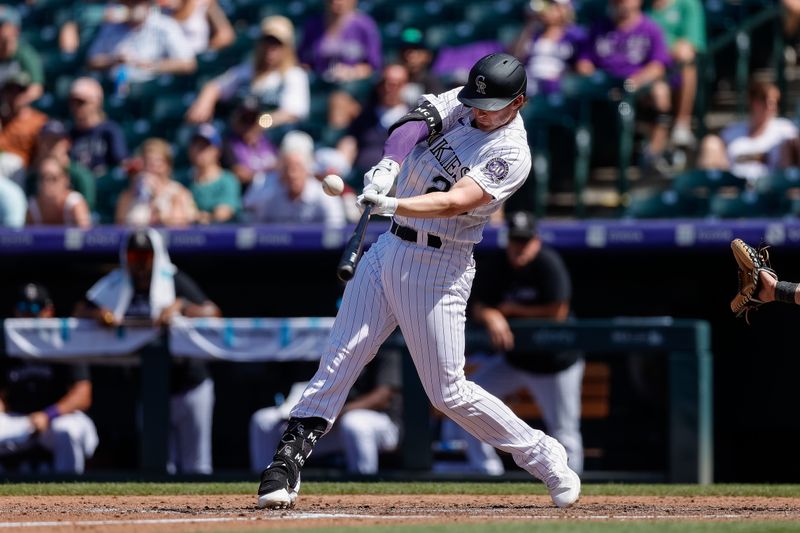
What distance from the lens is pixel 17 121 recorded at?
9.96m

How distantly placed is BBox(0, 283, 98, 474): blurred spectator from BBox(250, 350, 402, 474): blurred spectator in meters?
0.93

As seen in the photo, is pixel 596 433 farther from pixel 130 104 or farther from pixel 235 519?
pixel 130 104

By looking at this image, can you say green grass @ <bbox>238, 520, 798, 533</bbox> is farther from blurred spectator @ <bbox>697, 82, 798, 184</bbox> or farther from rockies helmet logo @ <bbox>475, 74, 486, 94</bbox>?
blurred spectator @ <bbox>697, 82, 798, 184</bbox>

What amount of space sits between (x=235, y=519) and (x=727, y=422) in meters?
3.93

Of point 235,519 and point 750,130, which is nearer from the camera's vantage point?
point 235,519

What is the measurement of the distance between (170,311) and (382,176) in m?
3.11

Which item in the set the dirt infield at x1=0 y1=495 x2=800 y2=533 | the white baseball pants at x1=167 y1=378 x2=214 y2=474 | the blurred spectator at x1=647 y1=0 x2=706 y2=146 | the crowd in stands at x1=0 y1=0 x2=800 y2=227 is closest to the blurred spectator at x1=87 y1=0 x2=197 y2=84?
the crowd in stands at x1=0 y1=0 x2=800 y2=227

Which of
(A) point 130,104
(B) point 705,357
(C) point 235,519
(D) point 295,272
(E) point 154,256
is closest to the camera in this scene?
(C) point 235,519

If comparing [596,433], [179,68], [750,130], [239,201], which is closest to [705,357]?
[596,433]

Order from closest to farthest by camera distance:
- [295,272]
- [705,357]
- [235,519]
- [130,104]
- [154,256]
A: 1. [235,519]
2. [705,357]
3. [154,256]
4. [295,272]
5. [130,104]

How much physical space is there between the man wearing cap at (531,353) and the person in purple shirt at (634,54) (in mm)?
1515

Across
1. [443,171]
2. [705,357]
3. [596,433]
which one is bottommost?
[596,433]

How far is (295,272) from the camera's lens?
836 cm

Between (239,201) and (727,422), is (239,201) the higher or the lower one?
the higher one
